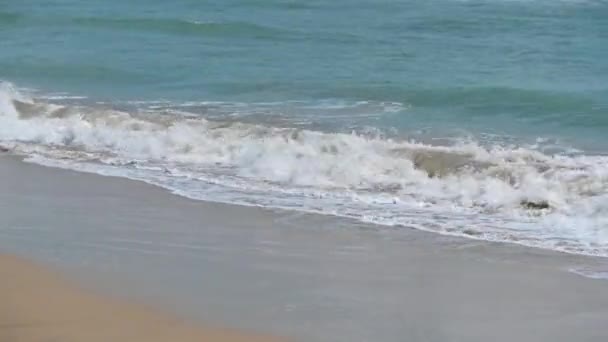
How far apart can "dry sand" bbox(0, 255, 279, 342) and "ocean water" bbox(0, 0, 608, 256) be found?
9.23 ft

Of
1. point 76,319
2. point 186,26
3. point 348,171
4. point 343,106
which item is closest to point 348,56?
point 343,106

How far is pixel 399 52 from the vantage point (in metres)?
19.1

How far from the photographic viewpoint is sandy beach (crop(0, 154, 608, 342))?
5.86m

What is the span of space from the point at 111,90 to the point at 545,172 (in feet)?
25.3

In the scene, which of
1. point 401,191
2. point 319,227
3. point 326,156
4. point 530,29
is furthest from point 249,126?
point 530,29

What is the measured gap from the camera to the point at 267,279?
22.1 ft

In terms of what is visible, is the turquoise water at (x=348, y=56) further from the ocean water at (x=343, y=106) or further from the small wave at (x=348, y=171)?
the small wave at (x=348, y=171)

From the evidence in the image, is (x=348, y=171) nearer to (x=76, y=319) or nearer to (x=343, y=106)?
(x=343, y=106)

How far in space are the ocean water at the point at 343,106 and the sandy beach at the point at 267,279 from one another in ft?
2.21

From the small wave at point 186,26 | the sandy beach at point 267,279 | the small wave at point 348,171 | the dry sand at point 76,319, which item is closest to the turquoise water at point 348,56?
the small wave at point 186,26

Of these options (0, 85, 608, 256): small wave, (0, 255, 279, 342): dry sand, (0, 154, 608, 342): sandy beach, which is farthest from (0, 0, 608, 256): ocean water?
(0, 255, 279, 342): dry sand

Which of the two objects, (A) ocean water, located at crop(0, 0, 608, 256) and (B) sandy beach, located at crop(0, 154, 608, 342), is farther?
(A) ocean water, located at crop(0, 0, 608, 256)

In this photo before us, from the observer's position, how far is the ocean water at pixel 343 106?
9555mm

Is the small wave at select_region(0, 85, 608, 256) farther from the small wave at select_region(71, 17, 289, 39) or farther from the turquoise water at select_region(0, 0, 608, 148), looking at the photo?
the small wave at select_region(71, 17, 289, 39)
